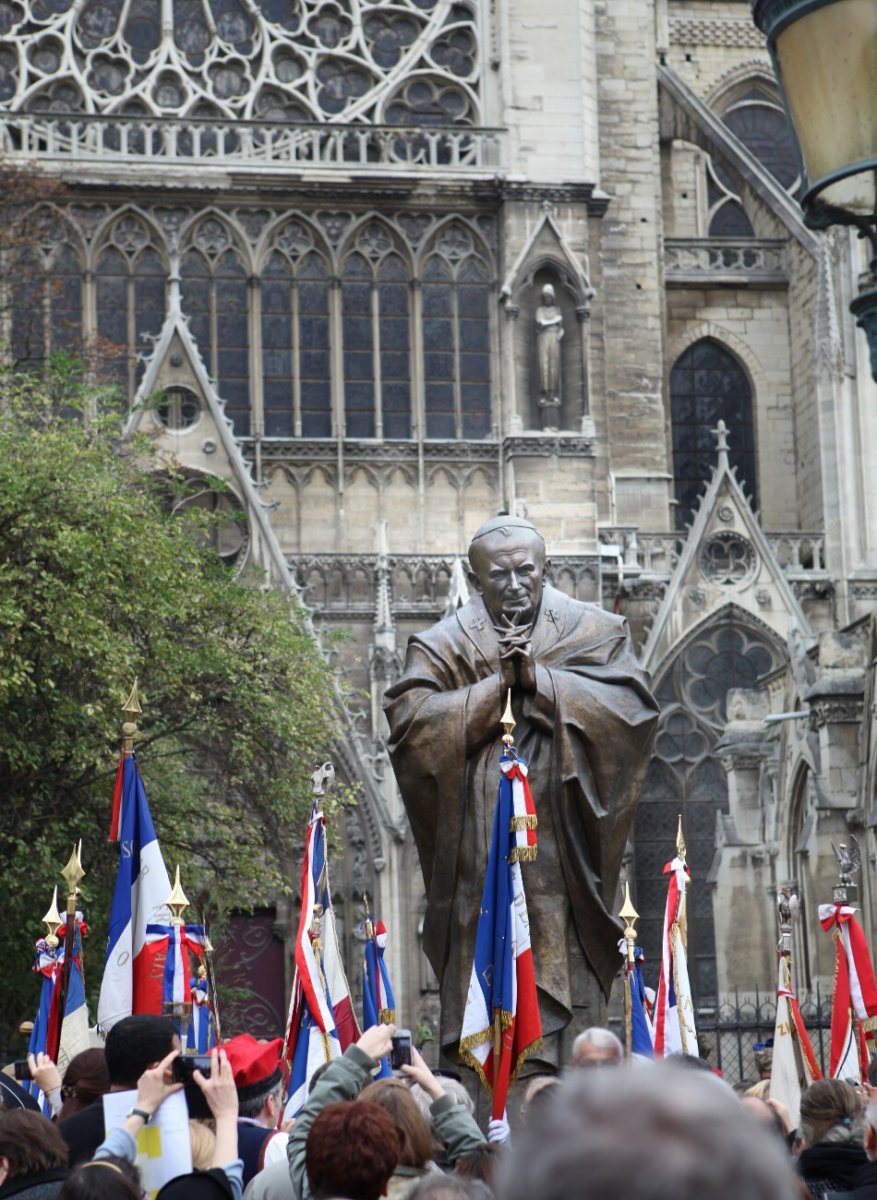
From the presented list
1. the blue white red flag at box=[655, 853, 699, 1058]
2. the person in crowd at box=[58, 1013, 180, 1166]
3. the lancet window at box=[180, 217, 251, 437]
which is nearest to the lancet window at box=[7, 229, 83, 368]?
the lancet window at box=[180, 217, 251, 437]

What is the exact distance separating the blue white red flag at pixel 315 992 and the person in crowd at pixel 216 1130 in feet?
16.3

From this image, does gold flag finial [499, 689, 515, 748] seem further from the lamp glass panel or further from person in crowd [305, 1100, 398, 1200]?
person in crowd [305, 1100, 398, 1200]

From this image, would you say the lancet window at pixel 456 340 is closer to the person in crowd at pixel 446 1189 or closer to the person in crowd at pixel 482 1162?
the person in crowd at pixel 482 1162

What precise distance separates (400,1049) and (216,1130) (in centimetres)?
51

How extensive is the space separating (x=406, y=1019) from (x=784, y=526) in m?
12.7

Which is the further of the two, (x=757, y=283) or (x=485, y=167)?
(x=757, y=283)

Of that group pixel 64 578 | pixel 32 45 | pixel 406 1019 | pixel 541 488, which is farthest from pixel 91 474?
pixel 32 45

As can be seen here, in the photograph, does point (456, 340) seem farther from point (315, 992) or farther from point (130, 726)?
A: point (130, 726)

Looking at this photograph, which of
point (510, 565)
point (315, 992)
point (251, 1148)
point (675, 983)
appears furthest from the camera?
point (675, 983)

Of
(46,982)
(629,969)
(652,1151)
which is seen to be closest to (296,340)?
(46,982)

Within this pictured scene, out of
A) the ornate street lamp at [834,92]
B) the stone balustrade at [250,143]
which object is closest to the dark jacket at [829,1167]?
the ornate street lamp at [834,92]

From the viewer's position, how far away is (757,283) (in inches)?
1521

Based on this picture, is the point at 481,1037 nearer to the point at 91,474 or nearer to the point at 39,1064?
the point at 39,1064

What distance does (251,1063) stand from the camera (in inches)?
226
